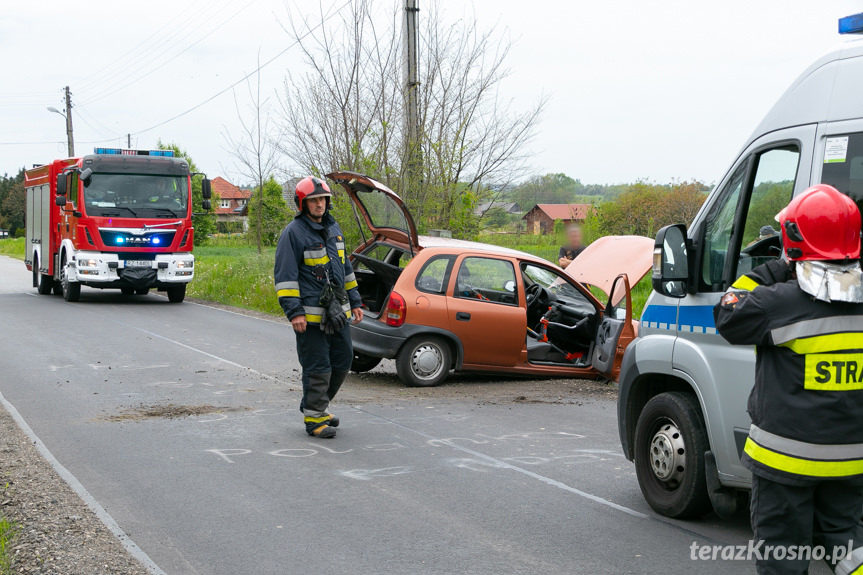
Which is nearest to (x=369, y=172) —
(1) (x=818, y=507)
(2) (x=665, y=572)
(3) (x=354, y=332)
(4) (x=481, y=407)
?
(3) (x=354, y=332)

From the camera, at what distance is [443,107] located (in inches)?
756

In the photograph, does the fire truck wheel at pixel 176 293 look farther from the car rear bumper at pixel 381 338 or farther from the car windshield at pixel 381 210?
the car rear bumper at pixel 381 338

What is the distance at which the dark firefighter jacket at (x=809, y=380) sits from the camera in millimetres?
3080

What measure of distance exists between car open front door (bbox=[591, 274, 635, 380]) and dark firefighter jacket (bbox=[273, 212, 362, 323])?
10.4 feet

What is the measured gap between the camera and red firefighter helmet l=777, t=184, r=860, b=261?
120 inches

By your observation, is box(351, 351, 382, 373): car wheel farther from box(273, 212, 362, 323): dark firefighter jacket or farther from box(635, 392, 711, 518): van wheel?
box(635, 392, 711, 518): van wheel

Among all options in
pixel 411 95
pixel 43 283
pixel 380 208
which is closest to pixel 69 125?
pixel 43 283

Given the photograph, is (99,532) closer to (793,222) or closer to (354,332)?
(793,222)

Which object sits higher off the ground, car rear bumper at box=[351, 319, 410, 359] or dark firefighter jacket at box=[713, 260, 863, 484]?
dark firefighter jacket at box=[713, 260, 863, 484]

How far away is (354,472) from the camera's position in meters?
6.30

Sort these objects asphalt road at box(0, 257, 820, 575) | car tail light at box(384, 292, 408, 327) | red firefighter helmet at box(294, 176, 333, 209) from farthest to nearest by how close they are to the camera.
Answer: car tail light at box(384, 292, 408, 327)
red firefighter helmet at box(294, 176, 333, 209)
asphalt road at box(0, 257, 820, 575)

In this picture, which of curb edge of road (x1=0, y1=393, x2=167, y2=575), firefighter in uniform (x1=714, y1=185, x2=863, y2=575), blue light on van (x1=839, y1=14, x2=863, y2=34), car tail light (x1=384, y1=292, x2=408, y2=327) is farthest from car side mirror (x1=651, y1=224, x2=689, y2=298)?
car tail light (x1=384, y1=292, x2=408, y2=327)

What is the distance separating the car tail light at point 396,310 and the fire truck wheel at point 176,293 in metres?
12.3

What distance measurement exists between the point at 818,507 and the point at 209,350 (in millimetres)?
10471
